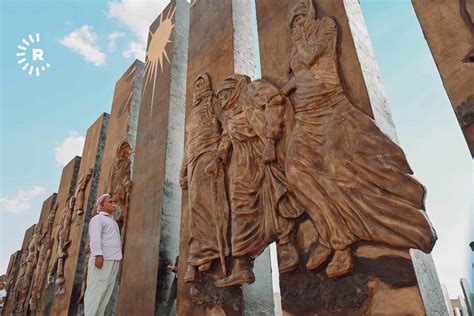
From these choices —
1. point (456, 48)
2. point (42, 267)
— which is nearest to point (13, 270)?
point (42, 267)

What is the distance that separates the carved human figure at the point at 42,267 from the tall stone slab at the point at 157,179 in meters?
5.76

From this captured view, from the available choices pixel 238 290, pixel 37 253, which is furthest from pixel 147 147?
pixel 37 253

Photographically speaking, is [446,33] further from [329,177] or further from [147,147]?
[147,147]

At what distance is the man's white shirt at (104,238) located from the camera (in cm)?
369

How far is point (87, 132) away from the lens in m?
10.0

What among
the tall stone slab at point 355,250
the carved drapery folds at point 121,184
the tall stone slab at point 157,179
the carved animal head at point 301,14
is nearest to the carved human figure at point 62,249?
the carved drapery folds at point 121,184

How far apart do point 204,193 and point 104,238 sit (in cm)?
121

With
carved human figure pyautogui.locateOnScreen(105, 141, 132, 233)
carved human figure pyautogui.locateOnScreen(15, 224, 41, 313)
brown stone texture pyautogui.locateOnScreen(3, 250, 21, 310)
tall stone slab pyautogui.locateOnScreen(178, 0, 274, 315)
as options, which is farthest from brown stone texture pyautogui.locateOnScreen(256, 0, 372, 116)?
brown stone texture pyautogui.locateOnScreen(3, 250, 21, 310)

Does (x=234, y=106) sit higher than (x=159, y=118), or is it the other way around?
(x=159, y=118)

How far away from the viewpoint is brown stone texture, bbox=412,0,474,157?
229 cm

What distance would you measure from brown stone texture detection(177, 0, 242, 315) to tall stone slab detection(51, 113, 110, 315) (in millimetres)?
4317

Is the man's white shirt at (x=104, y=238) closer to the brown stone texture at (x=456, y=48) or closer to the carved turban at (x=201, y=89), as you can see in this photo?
the carved turban at (x=201, y=89)

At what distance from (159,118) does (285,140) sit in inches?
132

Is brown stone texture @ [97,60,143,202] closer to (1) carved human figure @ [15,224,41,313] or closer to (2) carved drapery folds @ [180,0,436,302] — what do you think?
(2) carved drapery folds @ [180,0,436,302]
